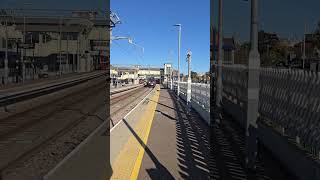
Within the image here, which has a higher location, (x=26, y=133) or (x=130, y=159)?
(x=130, y=159)

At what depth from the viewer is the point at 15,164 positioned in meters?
12.1

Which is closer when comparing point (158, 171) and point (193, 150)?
point (158, 171)

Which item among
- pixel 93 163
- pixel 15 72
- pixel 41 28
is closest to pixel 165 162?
pixel 93 163

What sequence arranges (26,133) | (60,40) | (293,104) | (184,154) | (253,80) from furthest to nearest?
1. (60,40)
2. (26,133)
3. (184,154)
4. (293,104)
5. (253,80)

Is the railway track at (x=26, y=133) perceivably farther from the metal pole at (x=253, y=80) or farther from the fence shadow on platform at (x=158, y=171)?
the metal pole at (x=253, y=80)

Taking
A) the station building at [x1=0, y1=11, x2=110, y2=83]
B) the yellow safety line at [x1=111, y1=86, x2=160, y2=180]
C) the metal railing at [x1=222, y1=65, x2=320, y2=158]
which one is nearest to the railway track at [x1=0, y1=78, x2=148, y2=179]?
the yellow safety line at [x1=111, y1=86, x2=160, y2=180]

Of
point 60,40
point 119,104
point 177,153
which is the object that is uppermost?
point 60,40

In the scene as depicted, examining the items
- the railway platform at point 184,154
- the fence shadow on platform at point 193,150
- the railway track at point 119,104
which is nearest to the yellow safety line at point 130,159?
the railway platform at point 184,154

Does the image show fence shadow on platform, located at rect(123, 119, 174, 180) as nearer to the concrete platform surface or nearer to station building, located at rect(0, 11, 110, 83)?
the concrete platform surface

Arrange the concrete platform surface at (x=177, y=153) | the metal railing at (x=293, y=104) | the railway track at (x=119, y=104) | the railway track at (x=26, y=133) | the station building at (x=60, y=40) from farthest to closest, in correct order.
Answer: the station building at (x=60, y=40), the railway track at (x=119, y=104), the railway track at (x=26, y=133), the concrete platform surface at (x=177, y=153), the metal railing at (x=293, y=104)

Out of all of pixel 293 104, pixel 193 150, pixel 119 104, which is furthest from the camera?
pixel 119 104

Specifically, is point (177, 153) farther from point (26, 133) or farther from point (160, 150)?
point (26, 133)

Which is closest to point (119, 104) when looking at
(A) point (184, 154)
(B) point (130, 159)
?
(A) point (184, 154)

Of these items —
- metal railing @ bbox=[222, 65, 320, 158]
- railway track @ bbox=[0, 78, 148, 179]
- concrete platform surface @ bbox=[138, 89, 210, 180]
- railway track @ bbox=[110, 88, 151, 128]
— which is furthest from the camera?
railway track @ bbox=[110, 88, 151, 128]
